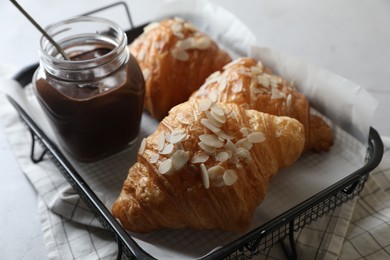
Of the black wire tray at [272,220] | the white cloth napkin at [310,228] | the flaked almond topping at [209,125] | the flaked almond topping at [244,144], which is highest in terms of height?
the flaked almond topping at [209,125]

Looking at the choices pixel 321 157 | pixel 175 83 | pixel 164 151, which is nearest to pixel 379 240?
pixel 321 157

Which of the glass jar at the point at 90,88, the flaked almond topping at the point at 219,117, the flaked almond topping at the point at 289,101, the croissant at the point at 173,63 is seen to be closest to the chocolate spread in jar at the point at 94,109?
the glass jar at the point at 90,88

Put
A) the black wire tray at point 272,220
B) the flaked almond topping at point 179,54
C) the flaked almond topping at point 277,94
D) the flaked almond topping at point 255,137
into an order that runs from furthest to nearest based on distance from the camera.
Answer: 1. the flaked almond topping at point 179,54
2. the flaked almond topping at point 277,94
3. the flaked almond topping at point 255,137
4. the black wire tray at point 272,220

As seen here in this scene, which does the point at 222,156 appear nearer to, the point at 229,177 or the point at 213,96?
the point at 229,177

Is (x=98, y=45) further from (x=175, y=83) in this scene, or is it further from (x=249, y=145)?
(x=249, y=145)

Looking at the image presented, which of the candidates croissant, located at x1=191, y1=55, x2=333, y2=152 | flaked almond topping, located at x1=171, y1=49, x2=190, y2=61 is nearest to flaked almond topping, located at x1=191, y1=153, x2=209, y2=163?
croissant, located at x1=191, y1=55, x2=333, y2=152

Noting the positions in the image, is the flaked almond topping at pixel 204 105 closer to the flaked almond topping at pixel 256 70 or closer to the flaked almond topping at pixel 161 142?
the flaked almond topping at pixel 161 142

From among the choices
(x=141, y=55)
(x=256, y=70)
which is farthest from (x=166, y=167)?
(x=141, y=55)
